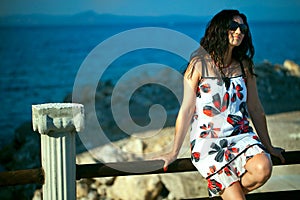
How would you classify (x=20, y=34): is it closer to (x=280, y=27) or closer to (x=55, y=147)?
(x=280, y=27)


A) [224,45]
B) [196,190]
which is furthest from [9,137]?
[224,45]

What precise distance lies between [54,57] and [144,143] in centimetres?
3764

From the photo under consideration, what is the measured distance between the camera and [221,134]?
2.57 m

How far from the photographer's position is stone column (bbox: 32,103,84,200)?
2.28 metres

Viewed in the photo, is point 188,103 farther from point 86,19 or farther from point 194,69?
point 86,19

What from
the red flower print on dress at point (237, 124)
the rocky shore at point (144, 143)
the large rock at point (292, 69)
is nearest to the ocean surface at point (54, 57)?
the rocky shore at point (144, 143)

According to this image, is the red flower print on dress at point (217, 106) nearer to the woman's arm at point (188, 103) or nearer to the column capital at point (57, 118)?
the woman's arm at point (188, 103)

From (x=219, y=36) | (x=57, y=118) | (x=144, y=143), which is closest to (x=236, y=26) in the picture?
(x=219, y=36)

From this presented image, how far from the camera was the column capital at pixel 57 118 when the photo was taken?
2.26 m

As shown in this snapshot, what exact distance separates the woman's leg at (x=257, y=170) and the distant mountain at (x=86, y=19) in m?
52.5

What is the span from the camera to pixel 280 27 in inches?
2499

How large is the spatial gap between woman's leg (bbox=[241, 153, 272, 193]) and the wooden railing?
0.28 m

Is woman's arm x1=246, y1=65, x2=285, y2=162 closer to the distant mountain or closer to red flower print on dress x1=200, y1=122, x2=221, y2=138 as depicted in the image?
red flower print on dress x1=200, y1=122, x2=221, y2=138

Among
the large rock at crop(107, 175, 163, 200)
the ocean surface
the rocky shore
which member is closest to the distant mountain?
the ocean surface
